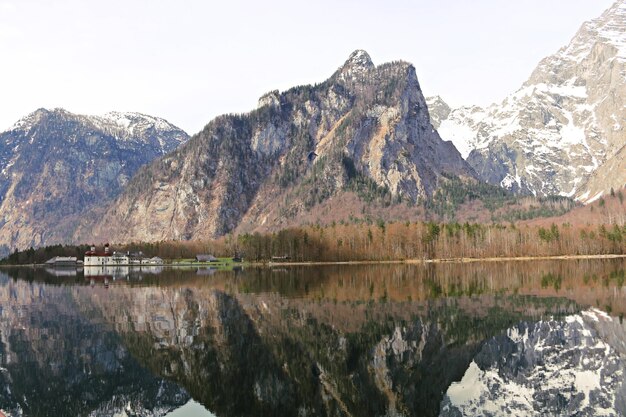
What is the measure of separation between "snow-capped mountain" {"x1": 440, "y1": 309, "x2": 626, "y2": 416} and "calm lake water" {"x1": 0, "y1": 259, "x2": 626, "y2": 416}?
1.26m

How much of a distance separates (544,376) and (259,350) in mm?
19023

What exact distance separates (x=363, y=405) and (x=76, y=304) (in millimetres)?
56600

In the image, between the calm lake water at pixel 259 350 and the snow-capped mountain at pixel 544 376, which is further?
the calm lake water at pixel 259 350

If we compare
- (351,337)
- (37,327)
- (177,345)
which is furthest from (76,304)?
(351,337)

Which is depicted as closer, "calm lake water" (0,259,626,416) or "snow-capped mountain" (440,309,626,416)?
"snow-capped mountain" (440,309,626,416)

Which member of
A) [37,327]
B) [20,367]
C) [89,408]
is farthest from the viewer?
[37,327]

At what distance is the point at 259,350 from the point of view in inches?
1615

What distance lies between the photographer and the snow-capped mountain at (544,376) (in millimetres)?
29594

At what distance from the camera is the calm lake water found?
30.8m

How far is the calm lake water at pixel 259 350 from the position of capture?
3080 centimetres

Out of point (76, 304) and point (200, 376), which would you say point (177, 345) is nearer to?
point (200, 376)

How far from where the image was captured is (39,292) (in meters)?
98.2

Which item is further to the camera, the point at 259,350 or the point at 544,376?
the point at 259,350

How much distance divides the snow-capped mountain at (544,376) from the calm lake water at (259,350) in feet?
4.12
